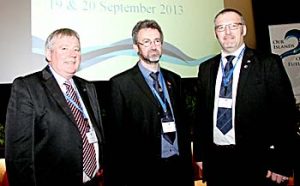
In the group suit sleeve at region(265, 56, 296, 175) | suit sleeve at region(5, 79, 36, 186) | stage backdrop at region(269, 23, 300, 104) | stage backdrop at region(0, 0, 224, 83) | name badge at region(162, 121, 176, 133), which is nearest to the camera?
suit sleeve at region(5, 79, 36, 186)

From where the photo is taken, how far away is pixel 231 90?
2250 millimetres

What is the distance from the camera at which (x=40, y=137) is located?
1.89m

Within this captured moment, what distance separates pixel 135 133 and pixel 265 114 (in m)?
0.80

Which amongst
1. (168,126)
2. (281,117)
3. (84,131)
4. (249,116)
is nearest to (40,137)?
(84,131)

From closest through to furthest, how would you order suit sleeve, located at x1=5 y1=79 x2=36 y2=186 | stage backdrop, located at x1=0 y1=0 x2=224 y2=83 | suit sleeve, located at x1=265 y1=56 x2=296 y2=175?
suit sleeve, located at x1=5 y1=79 x2=36 y2=186 → suit sleeve, located at x1=265 y1=56 x2=296 y2=175 → stage backdrop, located at x1=0 y1=0 x2=224 y2=83

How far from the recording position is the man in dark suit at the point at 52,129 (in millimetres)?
1844

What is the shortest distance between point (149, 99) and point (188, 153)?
47cm

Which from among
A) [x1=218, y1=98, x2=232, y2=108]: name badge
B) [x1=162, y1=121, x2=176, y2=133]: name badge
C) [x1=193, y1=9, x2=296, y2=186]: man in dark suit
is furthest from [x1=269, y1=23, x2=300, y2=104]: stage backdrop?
[x1=162, y1=121, x2=176, y2=133]: name badge

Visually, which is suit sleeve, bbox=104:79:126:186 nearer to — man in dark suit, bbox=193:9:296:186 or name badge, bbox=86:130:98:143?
name badge, bbox=86:130:98:143

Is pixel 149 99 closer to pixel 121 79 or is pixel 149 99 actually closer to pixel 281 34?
pixel 121 79

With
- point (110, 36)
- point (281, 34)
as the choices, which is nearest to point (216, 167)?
point (110, 36)

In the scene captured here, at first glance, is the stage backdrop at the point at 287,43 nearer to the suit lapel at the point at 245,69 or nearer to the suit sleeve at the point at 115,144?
the suit lapel at the point at 245,69

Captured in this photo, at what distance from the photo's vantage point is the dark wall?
14.6 ft

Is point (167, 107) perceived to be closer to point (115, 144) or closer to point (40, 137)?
point (115, 144)
